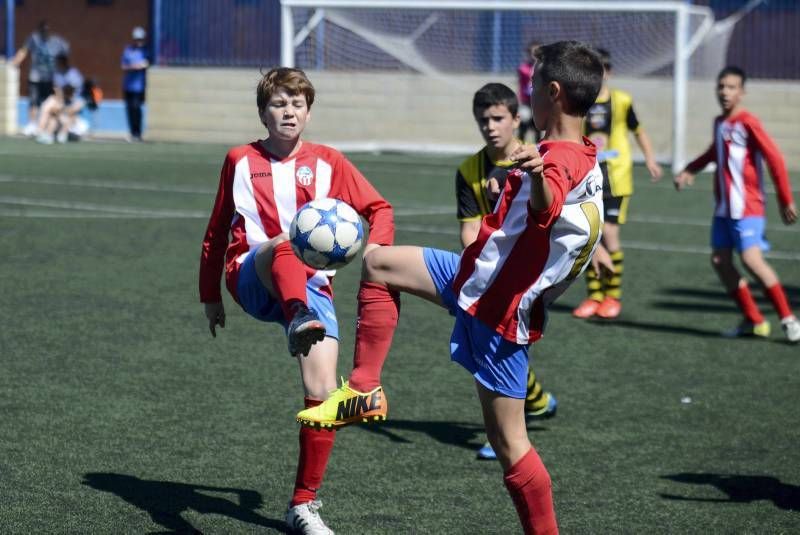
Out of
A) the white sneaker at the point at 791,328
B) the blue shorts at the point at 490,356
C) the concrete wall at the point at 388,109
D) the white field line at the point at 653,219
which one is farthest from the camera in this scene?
the concrete wall at the point at 388,109

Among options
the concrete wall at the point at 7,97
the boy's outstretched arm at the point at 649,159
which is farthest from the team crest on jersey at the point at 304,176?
the concrete wall at the point at 7,97

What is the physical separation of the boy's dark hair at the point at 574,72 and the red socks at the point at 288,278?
3.97 ft

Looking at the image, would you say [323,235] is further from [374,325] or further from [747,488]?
[747,488]

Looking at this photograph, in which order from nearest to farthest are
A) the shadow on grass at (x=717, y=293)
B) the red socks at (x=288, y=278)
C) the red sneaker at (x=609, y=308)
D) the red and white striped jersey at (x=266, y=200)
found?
the red socks at (x=288, y=278) → the red and white striped jersey at (x=266, y=200) → the red sneaker at (x=609, y=308) → the shadow on grass at (x=717, y=293)

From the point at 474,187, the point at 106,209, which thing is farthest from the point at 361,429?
the point at 106,209

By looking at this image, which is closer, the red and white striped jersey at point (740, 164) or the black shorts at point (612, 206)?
the red and white striped jersey at point (740, 164)

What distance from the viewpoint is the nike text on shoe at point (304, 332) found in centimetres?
477

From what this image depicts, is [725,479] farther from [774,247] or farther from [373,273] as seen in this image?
[774,247]

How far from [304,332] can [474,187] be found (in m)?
2.49

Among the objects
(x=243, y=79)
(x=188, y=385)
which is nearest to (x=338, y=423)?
(x=188, y=385)

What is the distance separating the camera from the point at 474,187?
7090mm

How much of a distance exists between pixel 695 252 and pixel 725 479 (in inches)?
305

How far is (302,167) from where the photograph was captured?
18.2ft

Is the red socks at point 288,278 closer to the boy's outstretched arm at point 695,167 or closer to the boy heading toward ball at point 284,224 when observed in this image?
the boy heading toward ball at point 284,224
